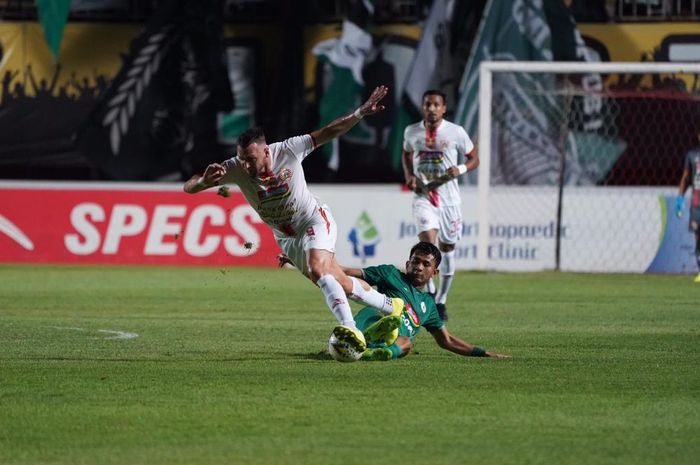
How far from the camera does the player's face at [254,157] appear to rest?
33.1 ft

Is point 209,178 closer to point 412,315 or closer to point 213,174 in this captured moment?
point 213,174

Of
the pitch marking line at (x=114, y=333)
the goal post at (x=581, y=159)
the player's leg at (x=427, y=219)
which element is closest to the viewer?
the pitch marking line at (x=114, y=333)

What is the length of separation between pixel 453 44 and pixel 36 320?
1414 centimetres

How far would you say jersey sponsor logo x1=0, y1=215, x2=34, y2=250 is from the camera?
866 inches

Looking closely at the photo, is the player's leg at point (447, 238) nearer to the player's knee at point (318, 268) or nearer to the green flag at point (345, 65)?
the player's knee at point (318, 268)

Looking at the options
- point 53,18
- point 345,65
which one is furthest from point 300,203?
point 53,18

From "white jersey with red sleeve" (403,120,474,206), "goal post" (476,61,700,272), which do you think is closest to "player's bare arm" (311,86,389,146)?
"white jersey with red sleeve" (403,120,474,206)

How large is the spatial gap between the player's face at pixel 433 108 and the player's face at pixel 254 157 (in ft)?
14.7

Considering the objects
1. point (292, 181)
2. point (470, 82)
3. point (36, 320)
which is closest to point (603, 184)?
point (470, 82)

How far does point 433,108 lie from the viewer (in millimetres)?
14438

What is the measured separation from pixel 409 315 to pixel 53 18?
17.5 m

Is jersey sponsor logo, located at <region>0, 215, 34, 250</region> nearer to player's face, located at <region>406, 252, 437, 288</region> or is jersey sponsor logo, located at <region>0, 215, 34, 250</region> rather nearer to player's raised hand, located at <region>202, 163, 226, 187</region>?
player's face, located at <region>406, 252, 437, 288</region>

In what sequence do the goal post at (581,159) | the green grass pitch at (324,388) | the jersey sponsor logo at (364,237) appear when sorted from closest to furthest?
the green grass pitch at (324,388) < the goal post at (581,159) < the jersey sponsor logo at (364,237)

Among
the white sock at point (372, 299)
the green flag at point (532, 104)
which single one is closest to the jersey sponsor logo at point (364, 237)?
the green flag at point (532, 104)
